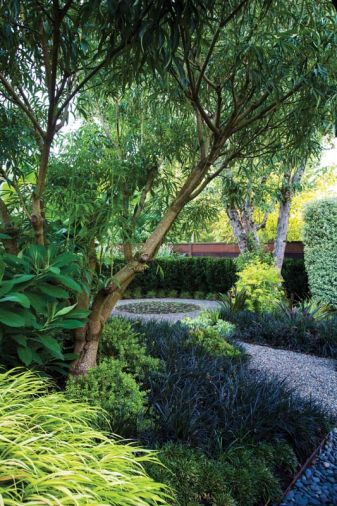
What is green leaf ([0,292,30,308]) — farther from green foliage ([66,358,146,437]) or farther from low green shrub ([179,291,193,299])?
low green shrub ([179,291,193,299])

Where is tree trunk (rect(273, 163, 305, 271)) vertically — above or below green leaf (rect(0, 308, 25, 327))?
above

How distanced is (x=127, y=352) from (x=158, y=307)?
581 centimetres

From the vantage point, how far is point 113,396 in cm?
212

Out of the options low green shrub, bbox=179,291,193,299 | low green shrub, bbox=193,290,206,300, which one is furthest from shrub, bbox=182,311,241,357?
low green shrub, bbox=179,291,193,299

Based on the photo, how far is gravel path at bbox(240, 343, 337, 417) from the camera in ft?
10.8

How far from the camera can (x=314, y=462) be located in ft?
7.60

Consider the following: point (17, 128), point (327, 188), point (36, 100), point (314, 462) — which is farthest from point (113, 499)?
point (327, 188)

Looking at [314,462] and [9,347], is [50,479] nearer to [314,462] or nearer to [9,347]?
[9,347]

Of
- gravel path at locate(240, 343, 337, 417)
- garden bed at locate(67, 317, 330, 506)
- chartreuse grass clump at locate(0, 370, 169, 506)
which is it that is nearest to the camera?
chartreuse grass clump at locate(0, 370, 169, 506)

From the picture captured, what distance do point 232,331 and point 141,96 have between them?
3204 mm

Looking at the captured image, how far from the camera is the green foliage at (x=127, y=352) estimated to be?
2.62 m

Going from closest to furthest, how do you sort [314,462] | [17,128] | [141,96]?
[314,462], [17,128], [141,96]

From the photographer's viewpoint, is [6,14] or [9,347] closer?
Answer: [6,14]

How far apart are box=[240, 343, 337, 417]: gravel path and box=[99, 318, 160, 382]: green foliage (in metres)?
1.32
